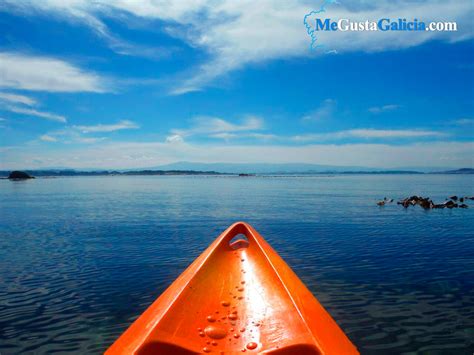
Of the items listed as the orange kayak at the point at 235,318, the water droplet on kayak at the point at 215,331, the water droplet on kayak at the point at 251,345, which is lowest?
the water droplet on kayak at the point at 251,345

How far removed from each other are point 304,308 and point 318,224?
19844mm

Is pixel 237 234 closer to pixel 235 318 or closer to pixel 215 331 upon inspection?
pixel 235 318

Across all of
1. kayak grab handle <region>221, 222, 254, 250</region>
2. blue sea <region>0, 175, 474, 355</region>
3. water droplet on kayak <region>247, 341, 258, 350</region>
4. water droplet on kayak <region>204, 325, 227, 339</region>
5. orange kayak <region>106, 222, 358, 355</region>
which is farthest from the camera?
kayak grab handle <region>221, 222, 254, 250</region>

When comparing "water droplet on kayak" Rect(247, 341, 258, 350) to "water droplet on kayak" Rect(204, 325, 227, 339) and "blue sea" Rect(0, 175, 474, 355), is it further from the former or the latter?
"blue sea" Rect(0, 175, 474, 355)

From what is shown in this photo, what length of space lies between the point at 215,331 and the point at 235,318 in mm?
739

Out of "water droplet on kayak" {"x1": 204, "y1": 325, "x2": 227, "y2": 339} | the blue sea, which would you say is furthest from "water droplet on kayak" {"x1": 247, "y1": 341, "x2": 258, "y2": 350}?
the blue sea

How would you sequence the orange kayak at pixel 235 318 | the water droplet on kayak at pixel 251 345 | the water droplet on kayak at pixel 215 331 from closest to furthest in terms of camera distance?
the orange kayak at pixel 235 318 < the water droplet on kayak at pixel 251 345 < the water droplet on kayak at pixel 215 331

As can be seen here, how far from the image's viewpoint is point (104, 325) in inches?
364

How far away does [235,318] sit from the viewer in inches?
313

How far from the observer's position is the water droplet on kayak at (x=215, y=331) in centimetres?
721

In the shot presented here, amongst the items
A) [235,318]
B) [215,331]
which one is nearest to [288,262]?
[235,318]

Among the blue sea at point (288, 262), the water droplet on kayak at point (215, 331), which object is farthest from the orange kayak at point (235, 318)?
the blue sea at point (288, 262)

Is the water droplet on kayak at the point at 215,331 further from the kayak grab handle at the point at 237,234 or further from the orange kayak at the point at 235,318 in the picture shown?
the kayak grab handle at the point at 237,234

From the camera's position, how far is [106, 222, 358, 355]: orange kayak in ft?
19.5
